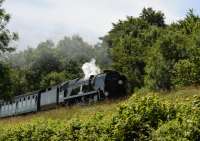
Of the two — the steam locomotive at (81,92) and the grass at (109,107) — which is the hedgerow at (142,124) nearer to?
the grass at (109,107)

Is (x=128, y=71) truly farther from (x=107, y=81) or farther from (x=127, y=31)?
(x=107, y=81)

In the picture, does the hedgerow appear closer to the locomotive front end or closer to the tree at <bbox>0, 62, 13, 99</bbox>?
the locomotive front end

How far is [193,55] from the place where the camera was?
59281 millimetres

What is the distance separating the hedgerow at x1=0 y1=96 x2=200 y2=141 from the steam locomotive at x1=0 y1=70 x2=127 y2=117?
24545 millimetres

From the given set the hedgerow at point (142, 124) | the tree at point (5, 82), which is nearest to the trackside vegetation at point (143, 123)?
the hedgerow at point (142, 124)

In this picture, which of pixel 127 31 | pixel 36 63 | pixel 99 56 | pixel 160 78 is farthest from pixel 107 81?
pixel 36 63

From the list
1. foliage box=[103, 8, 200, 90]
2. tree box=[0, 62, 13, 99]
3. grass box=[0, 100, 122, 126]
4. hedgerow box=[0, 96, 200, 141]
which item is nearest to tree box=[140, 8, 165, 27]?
foliage box=[103, 8, 200, 90]

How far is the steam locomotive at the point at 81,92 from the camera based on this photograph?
40.6 m

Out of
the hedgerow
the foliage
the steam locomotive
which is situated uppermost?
the foliage

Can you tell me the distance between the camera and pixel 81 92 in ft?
137

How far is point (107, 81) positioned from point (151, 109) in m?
30.0

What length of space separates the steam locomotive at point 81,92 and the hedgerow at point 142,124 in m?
24.5

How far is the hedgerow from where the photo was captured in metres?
10.2

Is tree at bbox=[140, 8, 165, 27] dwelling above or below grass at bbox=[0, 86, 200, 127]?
above
